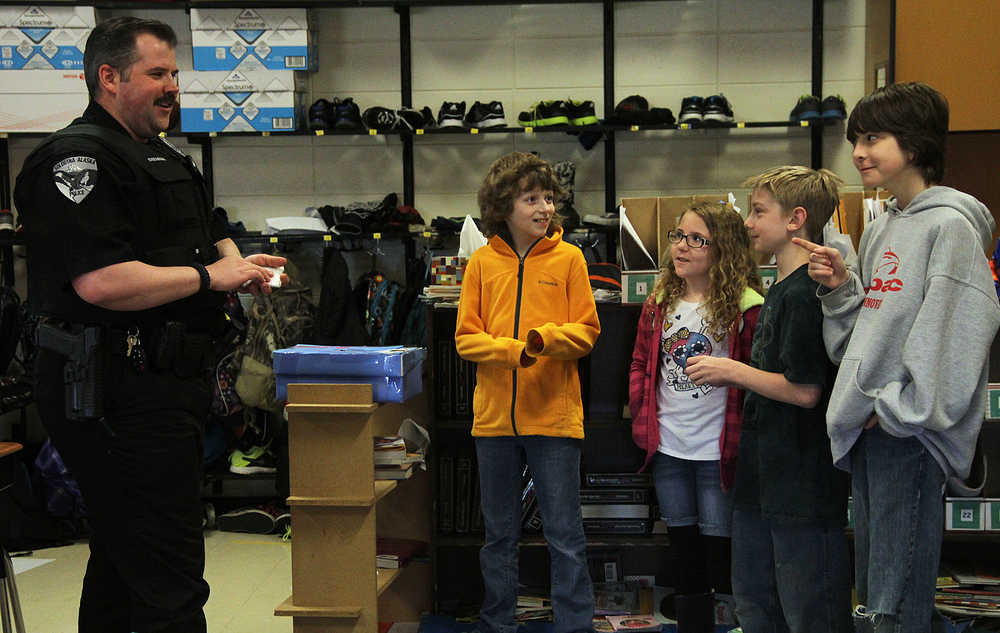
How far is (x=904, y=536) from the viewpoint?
6.32ft

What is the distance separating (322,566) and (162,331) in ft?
3.41

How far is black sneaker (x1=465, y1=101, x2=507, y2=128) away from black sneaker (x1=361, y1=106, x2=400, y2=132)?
39 cm

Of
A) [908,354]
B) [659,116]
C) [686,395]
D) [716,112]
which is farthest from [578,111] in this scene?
[908,354]

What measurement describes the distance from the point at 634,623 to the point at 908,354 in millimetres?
1719

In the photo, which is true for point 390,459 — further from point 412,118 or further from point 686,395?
point 412,118

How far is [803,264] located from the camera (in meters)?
2.36

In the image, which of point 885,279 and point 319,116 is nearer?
point 885,279

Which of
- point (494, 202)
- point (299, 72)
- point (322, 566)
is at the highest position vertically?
point (299, 72)

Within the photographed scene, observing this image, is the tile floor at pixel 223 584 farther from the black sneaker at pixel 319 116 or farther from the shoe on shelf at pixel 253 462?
the black sneaker at pixel 319 116

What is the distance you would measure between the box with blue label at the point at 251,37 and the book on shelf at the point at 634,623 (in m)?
3.22

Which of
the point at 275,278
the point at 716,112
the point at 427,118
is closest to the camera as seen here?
the point at 275,278

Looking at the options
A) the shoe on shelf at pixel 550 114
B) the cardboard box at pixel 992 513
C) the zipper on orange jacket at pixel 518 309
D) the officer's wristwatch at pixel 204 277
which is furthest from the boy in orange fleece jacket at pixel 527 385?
the shoe on shelf at pixel 550 114

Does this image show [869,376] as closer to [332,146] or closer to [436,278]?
[436,278]

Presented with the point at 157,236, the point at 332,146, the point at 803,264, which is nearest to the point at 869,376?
the point at 803,264
